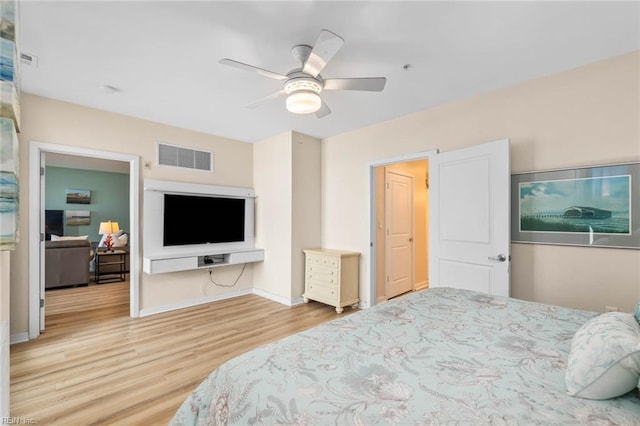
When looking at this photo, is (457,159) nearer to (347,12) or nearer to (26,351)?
(347,12)

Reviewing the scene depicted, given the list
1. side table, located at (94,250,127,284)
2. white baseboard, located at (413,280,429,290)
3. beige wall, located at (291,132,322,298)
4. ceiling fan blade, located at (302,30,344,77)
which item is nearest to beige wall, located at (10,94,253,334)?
beige wall, located at (291,132,322,298)

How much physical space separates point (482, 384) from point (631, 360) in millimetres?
421

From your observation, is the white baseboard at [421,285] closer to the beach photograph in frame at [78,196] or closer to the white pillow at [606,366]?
the white pillow at [606,366]

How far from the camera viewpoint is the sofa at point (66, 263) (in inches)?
185

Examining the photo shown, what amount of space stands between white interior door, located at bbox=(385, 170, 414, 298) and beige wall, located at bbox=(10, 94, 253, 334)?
7.29 feet

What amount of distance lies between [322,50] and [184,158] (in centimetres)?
296

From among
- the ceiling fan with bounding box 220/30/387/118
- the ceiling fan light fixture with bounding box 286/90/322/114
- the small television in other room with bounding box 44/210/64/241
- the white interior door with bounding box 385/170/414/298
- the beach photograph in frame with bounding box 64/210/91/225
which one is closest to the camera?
the ceiling fan with bounding box 220/30/387/118

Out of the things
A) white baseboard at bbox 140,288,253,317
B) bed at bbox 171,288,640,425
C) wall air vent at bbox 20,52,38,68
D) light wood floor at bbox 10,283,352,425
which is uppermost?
wall air vent at bbox 20,52,38,68

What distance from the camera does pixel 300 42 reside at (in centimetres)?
204

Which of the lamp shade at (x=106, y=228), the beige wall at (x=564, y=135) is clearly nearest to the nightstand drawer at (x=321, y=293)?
the beige wall at (x=564, y=135)

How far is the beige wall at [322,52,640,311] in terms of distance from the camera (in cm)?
216

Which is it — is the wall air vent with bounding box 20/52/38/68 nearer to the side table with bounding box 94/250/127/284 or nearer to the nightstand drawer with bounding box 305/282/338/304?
the nightstand drawer with bounding box 305/282/338/304

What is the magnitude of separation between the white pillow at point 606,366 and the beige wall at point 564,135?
1.75 m

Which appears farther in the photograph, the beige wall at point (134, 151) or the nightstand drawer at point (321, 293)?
the nightstand drawer at point (321, 293)
